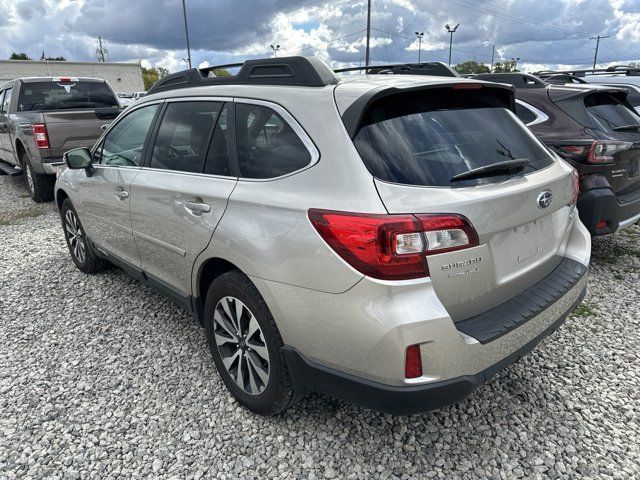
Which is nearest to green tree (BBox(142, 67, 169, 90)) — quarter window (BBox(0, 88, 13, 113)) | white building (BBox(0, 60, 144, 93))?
white building (BBox(0, 60, 144, 93))

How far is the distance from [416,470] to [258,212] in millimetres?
1425

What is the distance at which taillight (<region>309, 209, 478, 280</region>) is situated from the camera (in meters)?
1.87

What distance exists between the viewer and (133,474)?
7.58 ft

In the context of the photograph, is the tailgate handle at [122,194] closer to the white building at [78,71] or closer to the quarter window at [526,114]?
the quarter window at [526,114]

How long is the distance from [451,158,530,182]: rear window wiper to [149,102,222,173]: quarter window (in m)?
1.45

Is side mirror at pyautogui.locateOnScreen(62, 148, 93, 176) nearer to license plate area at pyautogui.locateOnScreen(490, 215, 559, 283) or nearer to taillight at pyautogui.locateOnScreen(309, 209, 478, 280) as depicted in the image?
taillight at pyautogui.locateOnScreen(309, 209, 478, 280)

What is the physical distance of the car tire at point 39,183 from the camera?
25.9 feet

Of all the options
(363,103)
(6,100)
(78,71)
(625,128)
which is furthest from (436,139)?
(78,71)

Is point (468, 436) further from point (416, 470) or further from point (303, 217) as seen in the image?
point (303, 217)

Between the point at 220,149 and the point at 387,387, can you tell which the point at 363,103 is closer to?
the point at 220,149

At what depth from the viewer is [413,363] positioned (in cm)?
191

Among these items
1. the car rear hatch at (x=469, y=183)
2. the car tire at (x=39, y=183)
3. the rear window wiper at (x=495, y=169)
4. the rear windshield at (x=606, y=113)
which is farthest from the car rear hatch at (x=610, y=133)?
the car tire at (x=39, y=183)

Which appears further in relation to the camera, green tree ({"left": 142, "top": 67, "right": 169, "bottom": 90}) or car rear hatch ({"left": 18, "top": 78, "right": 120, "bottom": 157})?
green tree ({"left": 142, "top": 67, "right": 169, "bottom": 90})

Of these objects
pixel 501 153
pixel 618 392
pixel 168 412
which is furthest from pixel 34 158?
pixel 618 392
